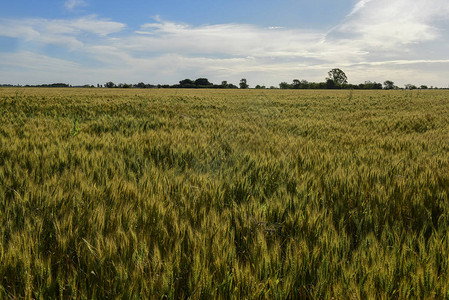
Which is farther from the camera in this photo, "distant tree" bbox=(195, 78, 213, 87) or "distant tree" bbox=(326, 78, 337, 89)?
"distant tree" bbox=(195, 78, 213, 87)

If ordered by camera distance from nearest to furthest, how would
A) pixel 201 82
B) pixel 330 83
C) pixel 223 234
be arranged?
pixel 223 234, pixel 330 83, pixel 201 82

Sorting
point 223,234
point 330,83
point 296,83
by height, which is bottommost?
point 223,234

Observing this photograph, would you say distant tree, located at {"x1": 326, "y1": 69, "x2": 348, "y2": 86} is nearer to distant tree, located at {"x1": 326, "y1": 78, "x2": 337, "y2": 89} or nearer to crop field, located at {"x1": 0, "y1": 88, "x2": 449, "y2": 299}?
distant tree, located at {"x1": 326, "y1": 78, "x2": 337, "y2": 89}

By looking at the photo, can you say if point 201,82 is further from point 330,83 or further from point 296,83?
point 330,83

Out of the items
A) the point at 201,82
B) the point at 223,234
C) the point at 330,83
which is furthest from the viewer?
the point at 201,82

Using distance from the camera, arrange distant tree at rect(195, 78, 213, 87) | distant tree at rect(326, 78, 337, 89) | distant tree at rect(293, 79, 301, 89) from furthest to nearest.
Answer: distant tree at rect(293, 79, 301, 89) < distant tree at rect(195, 78, 213, 87) < distant tree at rect(326, 78, 337, 89)

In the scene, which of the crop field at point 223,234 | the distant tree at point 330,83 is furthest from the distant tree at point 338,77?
the crop field at point 223,234

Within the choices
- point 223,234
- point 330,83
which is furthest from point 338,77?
point 223,234

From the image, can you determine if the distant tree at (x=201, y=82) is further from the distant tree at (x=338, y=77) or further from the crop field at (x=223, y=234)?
the crop field at (x=223, y=234)

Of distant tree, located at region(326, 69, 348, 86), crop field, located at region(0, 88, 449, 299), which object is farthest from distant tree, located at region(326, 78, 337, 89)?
crop field, located at region(0, 88, 449, 299)

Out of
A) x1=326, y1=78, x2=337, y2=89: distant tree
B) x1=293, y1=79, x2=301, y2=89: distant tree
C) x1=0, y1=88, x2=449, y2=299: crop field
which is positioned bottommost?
x1=0, y1=88, x2=449, y2=299: crop field

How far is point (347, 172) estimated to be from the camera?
9.52ft

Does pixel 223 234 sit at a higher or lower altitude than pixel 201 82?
lower

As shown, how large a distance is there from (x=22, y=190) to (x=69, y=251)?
1.13m
